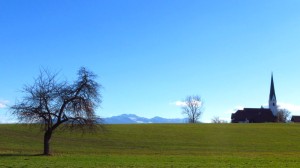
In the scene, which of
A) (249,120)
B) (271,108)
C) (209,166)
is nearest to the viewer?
(209,166)

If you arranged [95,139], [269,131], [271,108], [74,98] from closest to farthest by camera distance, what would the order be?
[74,98] < [95,139] < [269,131] < [271,108]

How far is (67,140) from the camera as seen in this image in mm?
69062

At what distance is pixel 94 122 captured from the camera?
47688 mm

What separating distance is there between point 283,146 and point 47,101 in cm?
3963

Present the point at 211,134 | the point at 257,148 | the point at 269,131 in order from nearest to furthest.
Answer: the point at 257,148 → the point at 211,134 → the point at 269,131

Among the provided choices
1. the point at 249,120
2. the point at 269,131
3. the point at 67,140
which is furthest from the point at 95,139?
the point at 249,120

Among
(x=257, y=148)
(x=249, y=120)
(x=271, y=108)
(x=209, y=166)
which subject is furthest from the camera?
(x=271, y=108)

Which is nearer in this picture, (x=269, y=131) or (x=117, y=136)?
(x=117, y=136)

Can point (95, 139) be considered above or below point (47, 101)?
below

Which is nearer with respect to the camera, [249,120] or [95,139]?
[95,139]

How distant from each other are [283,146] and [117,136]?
28000mm

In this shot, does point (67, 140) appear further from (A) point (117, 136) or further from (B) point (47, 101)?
(B) point (47, 101)

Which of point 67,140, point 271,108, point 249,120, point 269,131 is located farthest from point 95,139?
point 271,108

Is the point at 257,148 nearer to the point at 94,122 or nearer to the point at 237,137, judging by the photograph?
the point at 237,137
